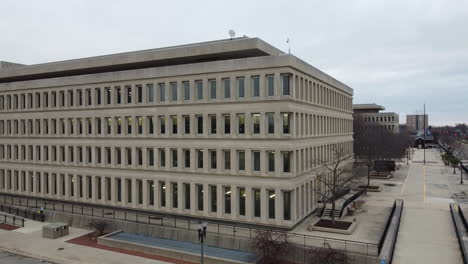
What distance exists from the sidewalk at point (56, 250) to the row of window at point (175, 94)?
46.8 ft

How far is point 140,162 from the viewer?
126ft

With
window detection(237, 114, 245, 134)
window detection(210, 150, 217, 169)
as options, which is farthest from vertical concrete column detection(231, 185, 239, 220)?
window detection(237, 114, 245, 134)

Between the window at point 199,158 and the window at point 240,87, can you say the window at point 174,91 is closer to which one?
the window at point 199,158

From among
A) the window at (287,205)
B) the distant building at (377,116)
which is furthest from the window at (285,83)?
the distant building at (377,116)

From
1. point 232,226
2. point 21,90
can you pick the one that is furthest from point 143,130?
point 21,90

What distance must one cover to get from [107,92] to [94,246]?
672 inches

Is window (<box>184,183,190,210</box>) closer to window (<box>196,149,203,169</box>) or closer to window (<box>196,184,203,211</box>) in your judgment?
window (<box>196,184,203,211</box>)

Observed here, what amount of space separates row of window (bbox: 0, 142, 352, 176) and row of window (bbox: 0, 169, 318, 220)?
1.73m

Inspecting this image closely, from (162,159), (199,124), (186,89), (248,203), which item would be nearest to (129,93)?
(186,89)

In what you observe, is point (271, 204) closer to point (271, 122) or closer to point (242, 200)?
point (242, 200)

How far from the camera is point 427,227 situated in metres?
32.8

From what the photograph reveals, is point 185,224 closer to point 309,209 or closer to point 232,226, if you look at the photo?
point 232,226

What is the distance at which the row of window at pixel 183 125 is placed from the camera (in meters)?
31.5

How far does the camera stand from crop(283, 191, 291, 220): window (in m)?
30.9
